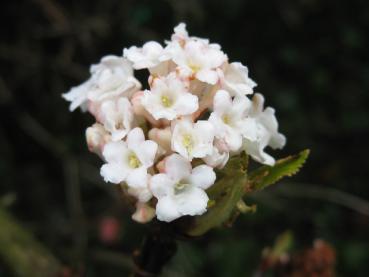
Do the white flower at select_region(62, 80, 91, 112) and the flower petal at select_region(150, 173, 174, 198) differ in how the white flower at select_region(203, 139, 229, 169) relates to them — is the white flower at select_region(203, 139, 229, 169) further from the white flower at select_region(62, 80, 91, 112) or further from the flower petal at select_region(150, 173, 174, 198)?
the white flower at select_region(62, 80, 91, 112)

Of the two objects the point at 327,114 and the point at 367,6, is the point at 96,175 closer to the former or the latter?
the point at 327,114

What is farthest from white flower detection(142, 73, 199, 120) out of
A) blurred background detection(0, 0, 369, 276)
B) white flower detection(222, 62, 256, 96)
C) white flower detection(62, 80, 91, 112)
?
blurred background detection(0, 0, 369, 276)

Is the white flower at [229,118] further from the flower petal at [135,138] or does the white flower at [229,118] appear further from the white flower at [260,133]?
the flower petal at [135,138]

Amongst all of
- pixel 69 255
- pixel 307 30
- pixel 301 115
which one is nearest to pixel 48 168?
pixel 69 255

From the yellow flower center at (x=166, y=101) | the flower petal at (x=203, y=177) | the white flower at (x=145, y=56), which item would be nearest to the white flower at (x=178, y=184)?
the flower petal at (x=203, y=177)

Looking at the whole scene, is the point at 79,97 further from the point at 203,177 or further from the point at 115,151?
the point at 203,177
